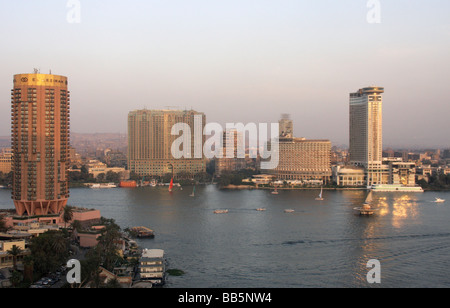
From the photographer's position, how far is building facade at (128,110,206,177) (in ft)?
83.7

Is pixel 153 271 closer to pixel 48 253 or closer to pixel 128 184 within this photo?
pixel 48 253

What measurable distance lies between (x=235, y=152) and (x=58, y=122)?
741 inches

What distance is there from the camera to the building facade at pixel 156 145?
83.7ft

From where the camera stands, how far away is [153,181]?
912 inches

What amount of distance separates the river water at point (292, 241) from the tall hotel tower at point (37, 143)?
168cm

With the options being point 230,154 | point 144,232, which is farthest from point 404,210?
point 230,154

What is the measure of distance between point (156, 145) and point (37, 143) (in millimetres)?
15652

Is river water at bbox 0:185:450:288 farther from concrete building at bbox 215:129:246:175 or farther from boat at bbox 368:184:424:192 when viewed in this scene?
concrete building at bbox 215:129:246:175

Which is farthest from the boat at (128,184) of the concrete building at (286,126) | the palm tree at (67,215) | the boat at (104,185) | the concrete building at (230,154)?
the palm tree at (67,215)
